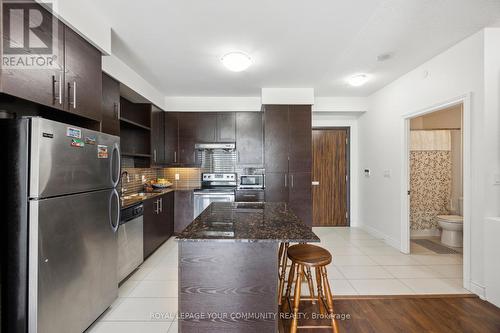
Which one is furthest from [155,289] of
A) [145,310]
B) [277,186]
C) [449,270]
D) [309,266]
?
[449,270]

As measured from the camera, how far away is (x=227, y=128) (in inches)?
176

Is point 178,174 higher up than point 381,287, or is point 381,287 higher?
point 178,174

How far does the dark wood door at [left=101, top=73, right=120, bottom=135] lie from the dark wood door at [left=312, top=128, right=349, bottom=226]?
3.77 m

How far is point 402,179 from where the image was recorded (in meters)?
3.47

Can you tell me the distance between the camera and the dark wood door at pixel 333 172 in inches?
197

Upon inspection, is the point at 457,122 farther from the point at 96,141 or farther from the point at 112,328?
the point at 112,328

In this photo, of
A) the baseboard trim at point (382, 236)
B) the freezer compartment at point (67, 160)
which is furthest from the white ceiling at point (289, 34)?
the baseboard trim at point (382, 236)

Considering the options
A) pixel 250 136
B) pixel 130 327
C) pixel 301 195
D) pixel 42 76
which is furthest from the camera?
pixel 250 136

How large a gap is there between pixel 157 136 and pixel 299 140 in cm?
254

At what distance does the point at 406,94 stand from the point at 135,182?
4487mm

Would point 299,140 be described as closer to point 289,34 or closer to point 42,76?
point 289,34

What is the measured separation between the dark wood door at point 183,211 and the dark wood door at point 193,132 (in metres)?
0.74

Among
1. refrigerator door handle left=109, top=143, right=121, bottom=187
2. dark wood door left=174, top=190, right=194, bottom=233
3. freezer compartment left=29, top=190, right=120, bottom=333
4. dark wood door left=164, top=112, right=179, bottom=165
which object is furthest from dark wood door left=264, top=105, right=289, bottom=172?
freezer compartment left=29, top=190, right=120, bottom=333

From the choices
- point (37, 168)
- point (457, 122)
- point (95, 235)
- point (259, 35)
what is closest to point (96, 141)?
point (37, 168)
